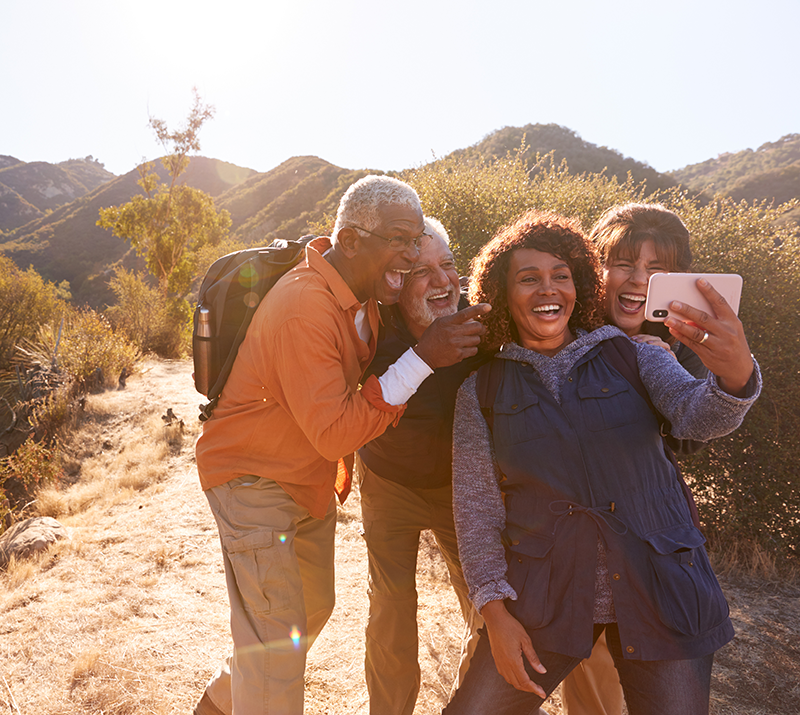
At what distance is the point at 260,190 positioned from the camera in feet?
201

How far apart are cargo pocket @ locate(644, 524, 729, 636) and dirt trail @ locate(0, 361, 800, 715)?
1957 mm

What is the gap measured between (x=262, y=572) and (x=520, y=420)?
1148mm

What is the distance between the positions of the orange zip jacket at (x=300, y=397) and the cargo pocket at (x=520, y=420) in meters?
0.38

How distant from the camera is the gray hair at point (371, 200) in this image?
202cm

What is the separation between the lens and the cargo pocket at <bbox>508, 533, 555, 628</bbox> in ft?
5.22

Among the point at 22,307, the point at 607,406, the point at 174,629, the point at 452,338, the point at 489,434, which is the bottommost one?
the point at 174,629

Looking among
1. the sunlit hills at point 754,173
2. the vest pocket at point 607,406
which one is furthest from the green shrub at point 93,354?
the sunlit hills at point 754,173

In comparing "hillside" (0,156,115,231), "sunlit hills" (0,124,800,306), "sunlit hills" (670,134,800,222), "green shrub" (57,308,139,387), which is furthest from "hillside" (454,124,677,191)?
"hillside" (0,156,115,231)

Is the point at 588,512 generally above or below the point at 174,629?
above

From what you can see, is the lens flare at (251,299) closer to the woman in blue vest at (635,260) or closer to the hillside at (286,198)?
the woman in blue vest at (635,260)

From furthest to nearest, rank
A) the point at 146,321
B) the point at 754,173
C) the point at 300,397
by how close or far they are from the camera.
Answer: the point at 754,173 → the point at 146,321 → the point at 300,397

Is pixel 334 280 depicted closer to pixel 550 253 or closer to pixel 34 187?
pixel 550 253

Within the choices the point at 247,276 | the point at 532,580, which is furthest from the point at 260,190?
the point at 532,580

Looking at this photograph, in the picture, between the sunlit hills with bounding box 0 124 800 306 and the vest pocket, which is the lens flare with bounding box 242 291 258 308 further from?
the sunlit hills with bounding box 0 124 800 306
